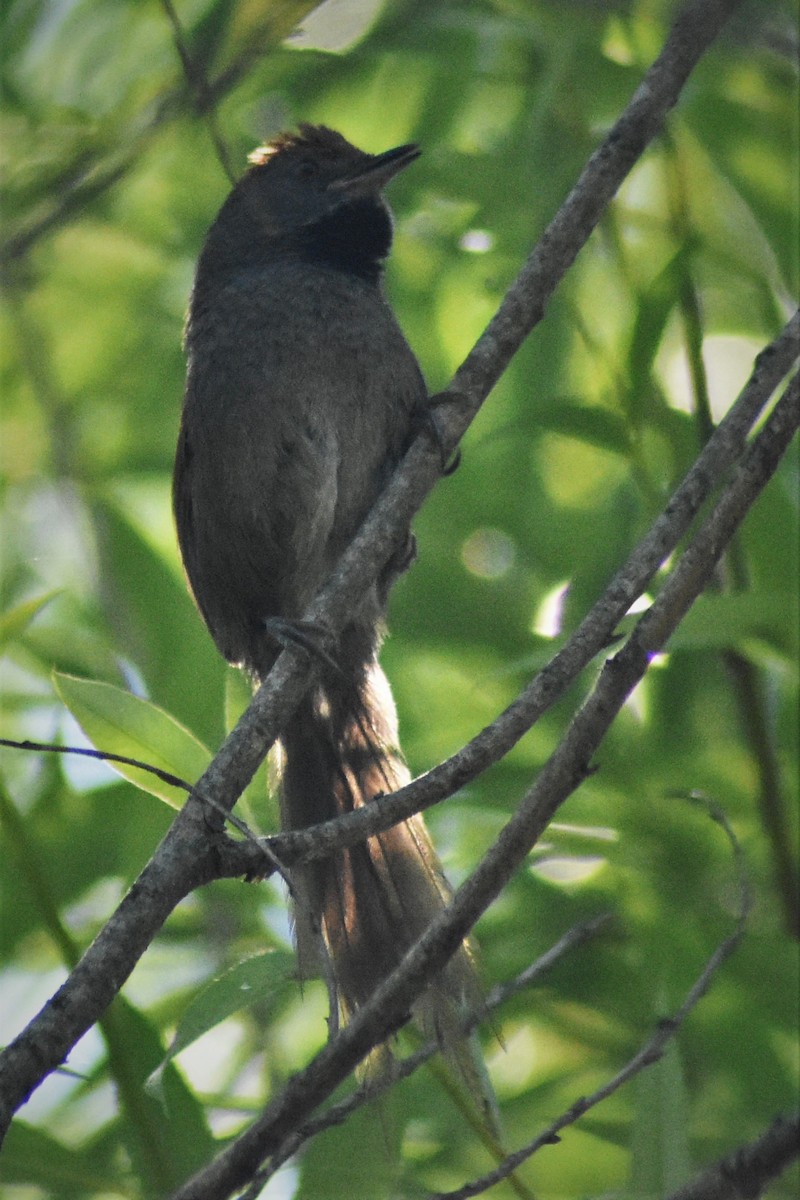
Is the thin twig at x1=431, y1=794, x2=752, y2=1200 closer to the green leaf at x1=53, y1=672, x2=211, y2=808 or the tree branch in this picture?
the tree branch

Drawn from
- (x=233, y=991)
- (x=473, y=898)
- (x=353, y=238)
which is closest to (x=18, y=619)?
(x=233, y=991)

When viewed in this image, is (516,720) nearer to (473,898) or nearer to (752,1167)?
(473,898)

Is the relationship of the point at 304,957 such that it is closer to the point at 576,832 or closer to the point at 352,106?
the point at 576,832

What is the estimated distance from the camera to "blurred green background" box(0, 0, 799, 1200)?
330 cm

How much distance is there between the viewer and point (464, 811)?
4.05 meters

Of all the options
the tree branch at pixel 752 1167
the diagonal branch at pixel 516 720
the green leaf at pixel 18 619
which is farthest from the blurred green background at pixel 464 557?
the tree branch at pixel 752 1167

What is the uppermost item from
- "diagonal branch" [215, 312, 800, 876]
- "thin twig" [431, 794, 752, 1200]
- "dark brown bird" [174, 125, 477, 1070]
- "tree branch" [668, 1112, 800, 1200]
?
"dark brown bird" [174, 125, 477, 1070]

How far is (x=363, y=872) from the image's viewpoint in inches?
153

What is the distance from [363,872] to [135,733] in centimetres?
103

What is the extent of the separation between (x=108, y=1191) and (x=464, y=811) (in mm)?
1451

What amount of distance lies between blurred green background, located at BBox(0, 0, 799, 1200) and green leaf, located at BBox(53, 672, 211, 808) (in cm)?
2

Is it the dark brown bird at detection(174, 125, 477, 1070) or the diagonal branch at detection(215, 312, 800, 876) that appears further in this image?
the dark brown bird at detection(174, 125, 477, 1070)

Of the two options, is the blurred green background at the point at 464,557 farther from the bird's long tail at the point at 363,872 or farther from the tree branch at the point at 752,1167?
the tree branch at the point at 752,1167

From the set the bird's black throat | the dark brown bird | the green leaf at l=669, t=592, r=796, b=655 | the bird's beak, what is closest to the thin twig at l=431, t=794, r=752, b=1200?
the green leaf at l=669, t=592, r=796, b=655
